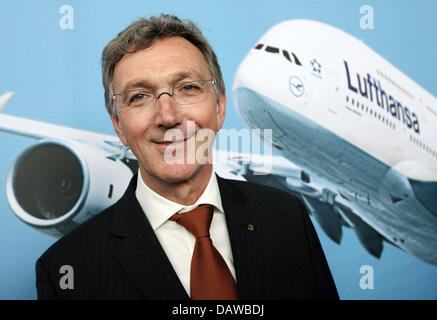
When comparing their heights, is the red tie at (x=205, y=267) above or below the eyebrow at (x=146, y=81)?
below

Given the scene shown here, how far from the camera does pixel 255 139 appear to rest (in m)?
3.27

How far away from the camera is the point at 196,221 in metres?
1.51

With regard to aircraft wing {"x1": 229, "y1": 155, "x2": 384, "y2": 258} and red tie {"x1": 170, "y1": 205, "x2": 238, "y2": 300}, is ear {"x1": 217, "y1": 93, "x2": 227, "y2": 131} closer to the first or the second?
red tie {"x1": 170, "y1": 205, "x2": 238, "y2": 300}

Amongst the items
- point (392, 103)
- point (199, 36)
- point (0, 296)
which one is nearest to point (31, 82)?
point (0, 296)

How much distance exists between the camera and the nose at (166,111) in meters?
1.41

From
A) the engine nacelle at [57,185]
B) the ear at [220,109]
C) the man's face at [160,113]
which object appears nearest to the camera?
the man's face at [160,113]

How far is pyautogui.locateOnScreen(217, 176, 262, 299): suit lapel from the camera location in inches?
56.3

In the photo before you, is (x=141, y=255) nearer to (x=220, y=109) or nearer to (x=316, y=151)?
(x=220, y=109)

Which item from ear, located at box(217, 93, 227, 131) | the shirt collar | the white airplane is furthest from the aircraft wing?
the shirt collar

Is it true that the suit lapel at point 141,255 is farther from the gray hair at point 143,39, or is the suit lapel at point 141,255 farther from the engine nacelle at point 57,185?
the engine nacelle at point 57,185

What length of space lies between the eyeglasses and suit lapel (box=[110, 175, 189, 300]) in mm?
421

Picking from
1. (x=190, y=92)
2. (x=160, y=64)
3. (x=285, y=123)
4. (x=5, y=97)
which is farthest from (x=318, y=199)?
(x=5, y=97)

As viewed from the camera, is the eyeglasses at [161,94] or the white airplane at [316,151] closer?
the eyeglasses at [161,94]

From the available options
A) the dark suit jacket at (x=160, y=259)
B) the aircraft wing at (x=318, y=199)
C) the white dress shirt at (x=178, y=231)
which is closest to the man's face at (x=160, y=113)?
the white dress shirt at (x=178, y=231)
